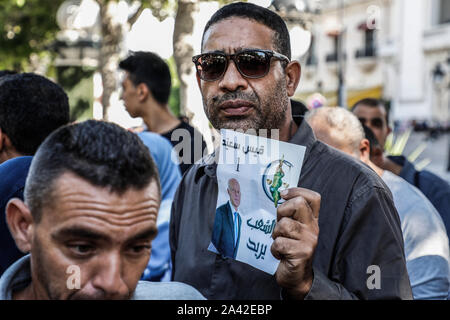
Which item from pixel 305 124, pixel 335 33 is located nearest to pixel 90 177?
pixel 305 124

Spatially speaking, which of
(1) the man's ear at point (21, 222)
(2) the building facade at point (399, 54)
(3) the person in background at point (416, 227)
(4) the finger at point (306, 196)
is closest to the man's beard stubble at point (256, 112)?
(4) the finger at point (306, 196)

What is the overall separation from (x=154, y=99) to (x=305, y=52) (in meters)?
4.10

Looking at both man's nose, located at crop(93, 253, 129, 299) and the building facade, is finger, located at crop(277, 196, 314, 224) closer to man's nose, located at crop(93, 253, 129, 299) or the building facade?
man's nose, located at crop(93, 253, 129, 299)

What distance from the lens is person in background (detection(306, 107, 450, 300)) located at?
9.53 ft

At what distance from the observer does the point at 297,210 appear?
173 centimetres

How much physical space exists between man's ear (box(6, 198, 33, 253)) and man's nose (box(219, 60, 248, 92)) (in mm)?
1090

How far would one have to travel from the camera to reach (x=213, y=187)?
2400mm

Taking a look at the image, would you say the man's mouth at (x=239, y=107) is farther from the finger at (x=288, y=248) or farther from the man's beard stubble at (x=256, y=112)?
the finger at (x=288, y=248)

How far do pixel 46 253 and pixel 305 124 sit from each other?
4.19 ft

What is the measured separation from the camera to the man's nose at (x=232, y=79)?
239cm

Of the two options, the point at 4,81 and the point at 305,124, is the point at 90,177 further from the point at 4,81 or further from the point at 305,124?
the point at 4,81

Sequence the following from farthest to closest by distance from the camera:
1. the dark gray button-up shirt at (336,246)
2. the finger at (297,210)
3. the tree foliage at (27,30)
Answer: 1. the tree foliage at (27,30)
2. the dark gray button-up shirt at (336,246)
3. the finger at (297,210)

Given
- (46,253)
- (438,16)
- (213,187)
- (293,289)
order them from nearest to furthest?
1. (46,253)
2. (293,289)
3. (213,187)
4. (438,16)

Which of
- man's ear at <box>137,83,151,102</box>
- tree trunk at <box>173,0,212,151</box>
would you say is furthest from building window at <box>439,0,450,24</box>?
man's ear at <box>137,83,151,102</box>
